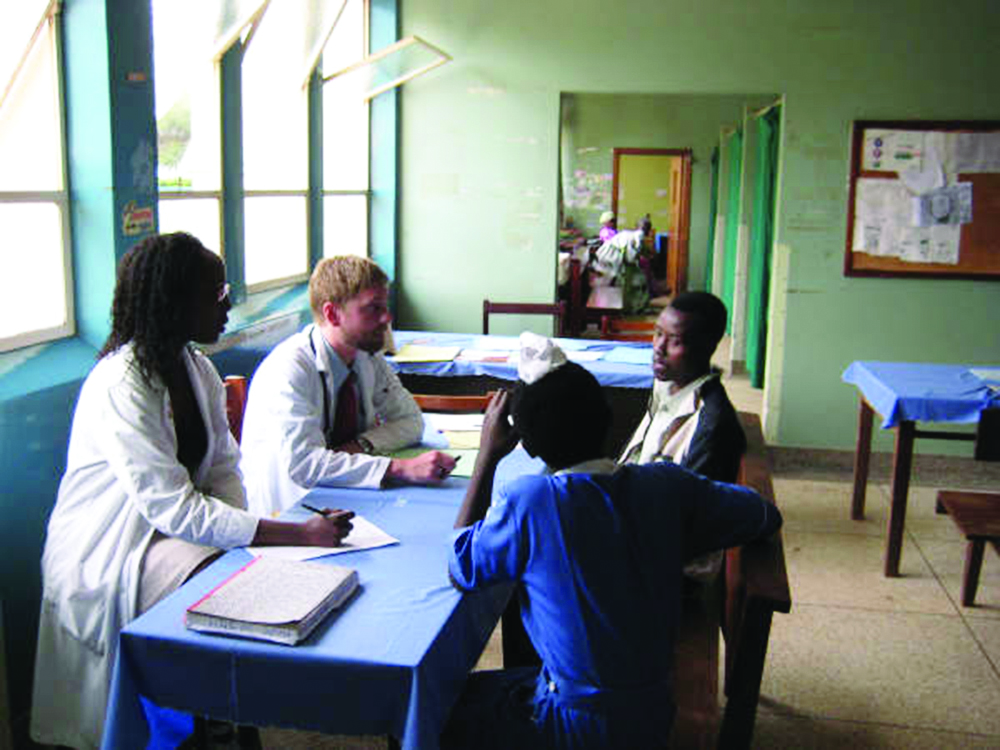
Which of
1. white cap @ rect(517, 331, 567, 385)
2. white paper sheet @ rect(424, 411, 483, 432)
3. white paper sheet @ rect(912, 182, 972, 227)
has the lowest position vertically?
white paper sheet @ rect(424, 411, 483, 432)

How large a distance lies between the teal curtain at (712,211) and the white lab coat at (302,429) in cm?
952

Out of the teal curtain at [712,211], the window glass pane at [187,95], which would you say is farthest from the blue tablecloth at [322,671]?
the teal curtain at [712,211]

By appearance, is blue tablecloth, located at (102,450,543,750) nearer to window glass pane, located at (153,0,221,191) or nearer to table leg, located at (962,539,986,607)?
window glass pane, located at (153,0,221,191)

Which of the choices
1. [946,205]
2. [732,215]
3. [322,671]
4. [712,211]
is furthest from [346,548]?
[712,211]

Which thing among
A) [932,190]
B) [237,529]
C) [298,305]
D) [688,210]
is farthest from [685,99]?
[237,529]

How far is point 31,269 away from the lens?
9.61 feet

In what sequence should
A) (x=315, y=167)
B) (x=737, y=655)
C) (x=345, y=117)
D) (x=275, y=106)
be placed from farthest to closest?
(x=345, y=117) → (x=315, y=167) → (x=275, y=106) → (x=737, y=655)

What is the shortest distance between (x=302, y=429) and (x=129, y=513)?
0.54 meters

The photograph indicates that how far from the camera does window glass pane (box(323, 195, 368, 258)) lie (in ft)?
18.0

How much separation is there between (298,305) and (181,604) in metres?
3.08

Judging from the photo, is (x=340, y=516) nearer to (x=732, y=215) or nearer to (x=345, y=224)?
(x=345, y=224)

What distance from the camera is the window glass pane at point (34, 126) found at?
111 inches

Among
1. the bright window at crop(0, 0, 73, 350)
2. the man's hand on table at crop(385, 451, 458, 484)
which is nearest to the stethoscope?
the man's hand on table at crop(385, 451, 458, 484)

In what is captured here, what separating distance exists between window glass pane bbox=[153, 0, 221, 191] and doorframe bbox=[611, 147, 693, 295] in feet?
30.7
